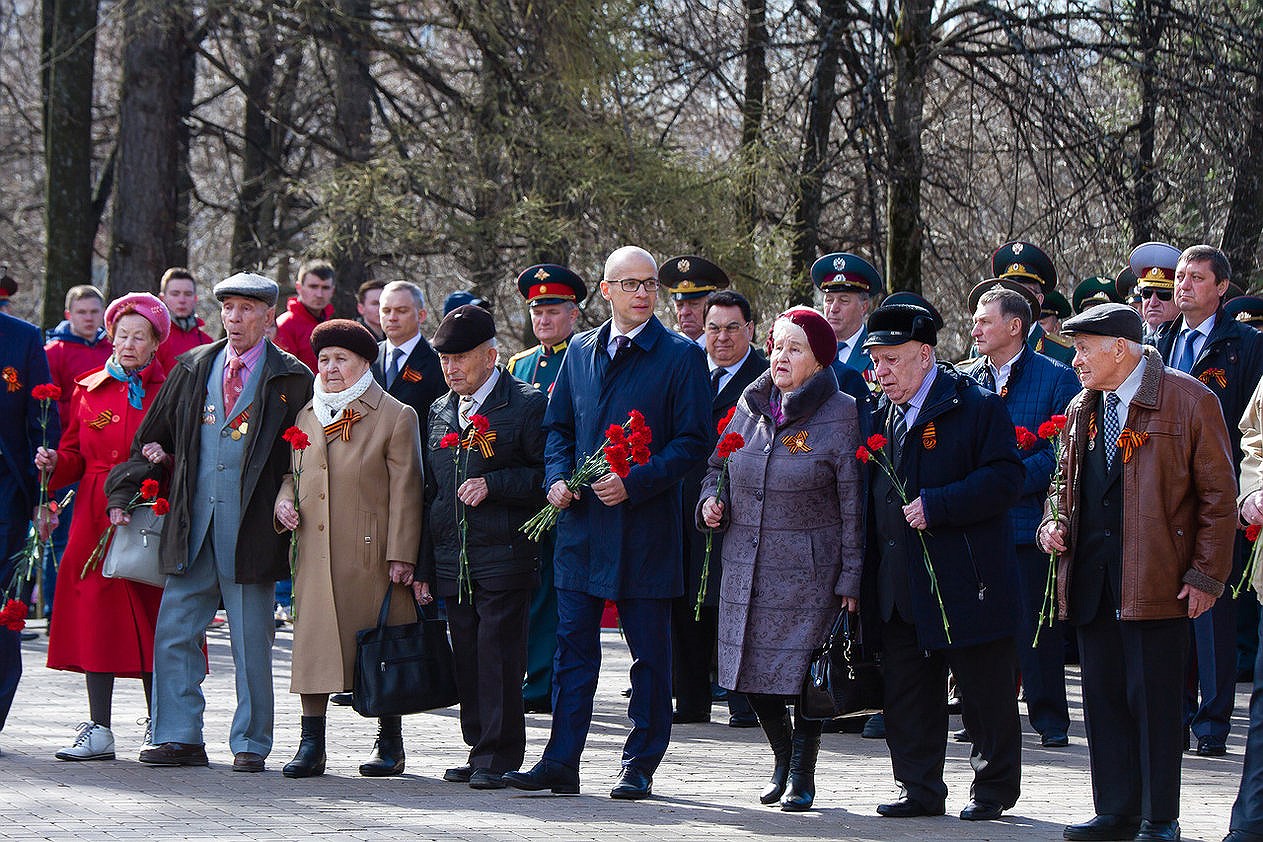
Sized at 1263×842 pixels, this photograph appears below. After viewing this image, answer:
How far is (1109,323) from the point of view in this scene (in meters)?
6.44

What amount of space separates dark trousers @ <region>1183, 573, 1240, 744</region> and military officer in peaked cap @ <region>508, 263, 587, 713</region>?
3.23 m

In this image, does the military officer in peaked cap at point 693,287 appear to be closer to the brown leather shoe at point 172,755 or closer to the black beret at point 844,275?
the black beret at point 844,275

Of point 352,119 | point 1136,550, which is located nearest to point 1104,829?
point 1136,550

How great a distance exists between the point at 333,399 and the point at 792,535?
2.11 m

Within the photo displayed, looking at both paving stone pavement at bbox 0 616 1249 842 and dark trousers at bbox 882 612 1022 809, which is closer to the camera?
paving stone pavement at bbox 0 616 1249 842

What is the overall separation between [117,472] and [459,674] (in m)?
1.75

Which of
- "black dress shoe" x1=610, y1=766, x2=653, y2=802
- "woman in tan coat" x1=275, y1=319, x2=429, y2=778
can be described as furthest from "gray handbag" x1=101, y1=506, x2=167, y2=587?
"black dress shoe" x1=610, y1=766, x2=653, y2=802

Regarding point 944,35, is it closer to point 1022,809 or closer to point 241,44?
point 241,44

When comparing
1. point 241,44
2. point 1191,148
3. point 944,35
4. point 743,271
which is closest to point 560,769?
point 743,271

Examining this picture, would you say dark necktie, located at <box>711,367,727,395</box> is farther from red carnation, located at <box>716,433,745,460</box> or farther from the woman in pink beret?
the woman in pink beret

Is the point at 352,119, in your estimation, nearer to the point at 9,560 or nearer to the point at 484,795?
the point at 9,560

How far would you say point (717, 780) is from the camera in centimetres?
764

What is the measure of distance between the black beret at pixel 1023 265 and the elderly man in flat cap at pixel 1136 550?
3.34 metres

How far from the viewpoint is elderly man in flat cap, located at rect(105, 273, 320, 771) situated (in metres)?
7.75
